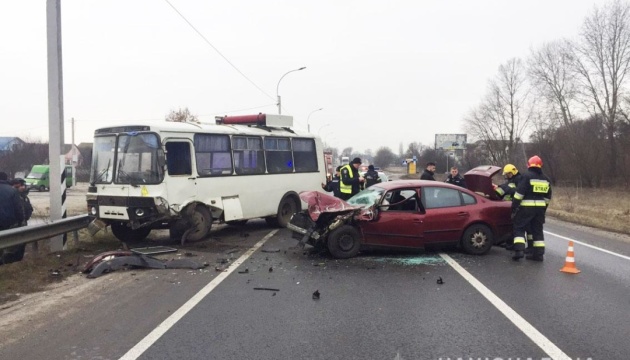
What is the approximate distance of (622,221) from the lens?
652 inches

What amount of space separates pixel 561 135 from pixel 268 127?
39.6m

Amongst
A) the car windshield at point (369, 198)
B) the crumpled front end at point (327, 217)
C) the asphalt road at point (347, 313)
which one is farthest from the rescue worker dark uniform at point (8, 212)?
the car windshield at point (369, 198)

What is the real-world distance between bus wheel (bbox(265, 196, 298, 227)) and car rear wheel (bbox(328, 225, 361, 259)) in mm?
4662

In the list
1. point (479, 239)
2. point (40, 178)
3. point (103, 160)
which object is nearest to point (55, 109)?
point (103, 160)

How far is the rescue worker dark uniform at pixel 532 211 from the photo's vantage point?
8.45 metres

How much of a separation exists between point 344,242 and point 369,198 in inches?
43.5

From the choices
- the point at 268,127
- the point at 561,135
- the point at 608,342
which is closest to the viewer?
the point at 608,342

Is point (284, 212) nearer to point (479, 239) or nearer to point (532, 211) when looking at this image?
point (479, 239)

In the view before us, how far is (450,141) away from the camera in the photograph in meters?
62.7

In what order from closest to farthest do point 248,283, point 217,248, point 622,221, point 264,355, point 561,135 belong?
point 264,355
point 248,283
point 217,248
point 622,221
point 561,135

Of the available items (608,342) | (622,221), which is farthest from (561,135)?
(608,342)

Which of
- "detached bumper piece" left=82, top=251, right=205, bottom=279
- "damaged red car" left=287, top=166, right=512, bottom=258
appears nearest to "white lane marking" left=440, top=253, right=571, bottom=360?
"damaged red car" left=287, top=166, right=512, bottom=258

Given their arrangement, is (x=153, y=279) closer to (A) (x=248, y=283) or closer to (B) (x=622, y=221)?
(A) (x=248, y=283)

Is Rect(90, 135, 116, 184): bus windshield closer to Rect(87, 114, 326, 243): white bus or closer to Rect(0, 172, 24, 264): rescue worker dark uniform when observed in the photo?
Rect(87, 114, 326, 243): white bus
